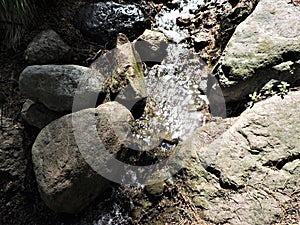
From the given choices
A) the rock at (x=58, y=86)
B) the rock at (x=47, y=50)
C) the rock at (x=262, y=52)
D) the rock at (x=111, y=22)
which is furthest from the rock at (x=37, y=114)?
the rock at (x=262, y=52)

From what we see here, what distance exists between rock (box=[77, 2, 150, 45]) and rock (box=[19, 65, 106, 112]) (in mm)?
691

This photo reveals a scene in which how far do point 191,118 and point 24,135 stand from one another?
1.66m

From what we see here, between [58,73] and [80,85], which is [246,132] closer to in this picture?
[80,85]

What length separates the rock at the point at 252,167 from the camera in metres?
2.38

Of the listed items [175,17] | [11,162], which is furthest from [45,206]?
[175,17]

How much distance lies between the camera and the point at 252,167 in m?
2.48

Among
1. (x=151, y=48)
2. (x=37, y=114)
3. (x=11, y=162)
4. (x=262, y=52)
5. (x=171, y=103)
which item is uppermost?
(x=262, y=52)

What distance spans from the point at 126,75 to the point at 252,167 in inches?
57.3

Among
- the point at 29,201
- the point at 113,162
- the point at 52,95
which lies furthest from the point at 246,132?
the point at 29,201

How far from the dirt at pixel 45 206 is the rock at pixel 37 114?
0.10 meters

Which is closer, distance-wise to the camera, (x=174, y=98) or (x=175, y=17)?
(x=174, y=98)

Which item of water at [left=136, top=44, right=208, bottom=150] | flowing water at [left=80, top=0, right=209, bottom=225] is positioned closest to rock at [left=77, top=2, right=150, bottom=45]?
flowing water at [left=80, top=0, right=209, bottom=225]

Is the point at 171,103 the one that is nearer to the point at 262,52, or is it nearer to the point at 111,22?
the point at 262,52

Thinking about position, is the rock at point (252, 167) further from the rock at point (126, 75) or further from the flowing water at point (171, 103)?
the rock at point (126, 75)
